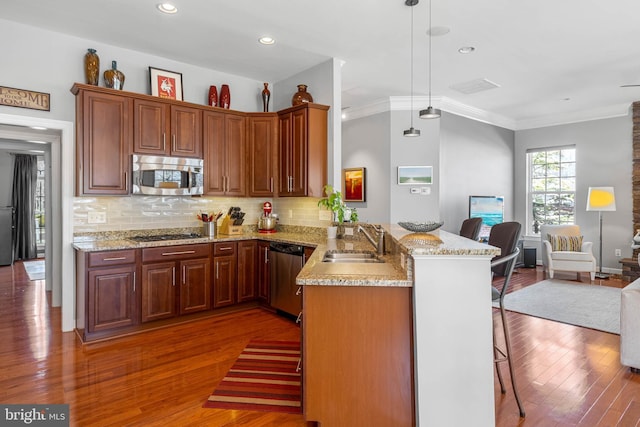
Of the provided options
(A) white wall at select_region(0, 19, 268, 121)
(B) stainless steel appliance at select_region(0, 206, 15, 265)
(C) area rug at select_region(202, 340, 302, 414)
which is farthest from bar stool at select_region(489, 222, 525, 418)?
(B) stainless steel appliance at select_region(0, 206, 15, 265)

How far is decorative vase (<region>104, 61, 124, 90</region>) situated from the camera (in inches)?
148

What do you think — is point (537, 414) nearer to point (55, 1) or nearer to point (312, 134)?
point (312, 134)

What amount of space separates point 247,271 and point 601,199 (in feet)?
20.4

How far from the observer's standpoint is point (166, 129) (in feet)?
13.3

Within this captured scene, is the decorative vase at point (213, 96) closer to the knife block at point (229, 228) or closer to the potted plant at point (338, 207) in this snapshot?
the knife block at point (229, 228)

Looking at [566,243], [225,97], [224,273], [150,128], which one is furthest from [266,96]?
[566,243]

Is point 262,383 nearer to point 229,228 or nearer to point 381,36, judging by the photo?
point 229,228

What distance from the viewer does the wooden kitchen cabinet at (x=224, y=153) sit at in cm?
438

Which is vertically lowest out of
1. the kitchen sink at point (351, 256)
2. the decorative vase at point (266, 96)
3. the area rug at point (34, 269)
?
the area rug at point (34, 269)

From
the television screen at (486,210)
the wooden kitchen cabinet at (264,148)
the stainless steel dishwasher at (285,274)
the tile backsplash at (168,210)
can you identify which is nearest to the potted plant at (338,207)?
the tile backsplash at (168,210)

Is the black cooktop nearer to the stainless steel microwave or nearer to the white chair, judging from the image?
the stainless steel microwave

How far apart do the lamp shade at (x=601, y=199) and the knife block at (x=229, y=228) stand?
616 cm

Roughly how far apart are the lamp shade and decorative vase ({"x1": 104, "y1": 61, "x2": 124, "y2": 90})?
7475mm

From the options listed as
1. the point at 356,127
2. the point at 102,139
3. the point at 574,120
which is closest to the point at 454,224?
the point at 356,127
